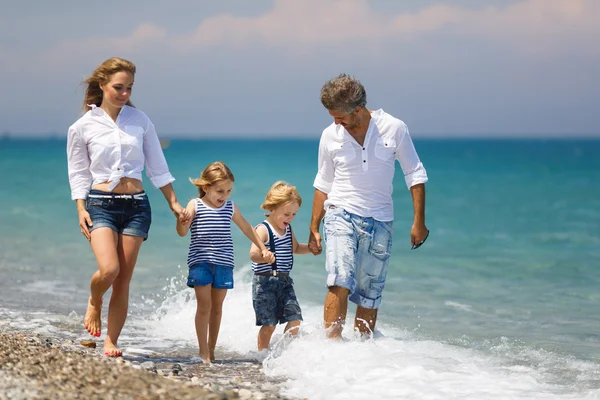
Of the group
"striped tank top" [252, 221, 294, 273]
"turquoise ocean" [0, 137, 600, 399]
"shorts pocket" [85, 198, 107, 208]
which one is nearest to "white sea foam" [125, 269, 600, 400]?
"turquoise ocean" [0, 137, 600, 399]

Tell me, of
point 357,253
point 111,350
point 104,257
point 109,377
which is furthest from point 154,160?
point 109,377

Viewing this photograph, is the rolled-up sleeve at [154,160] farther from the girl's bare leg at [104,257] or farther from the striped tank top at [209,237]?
the girl's bare leg at [104,257]

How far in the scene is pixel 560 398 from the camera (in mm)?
5762

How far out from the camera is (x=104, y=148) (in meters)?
5.94

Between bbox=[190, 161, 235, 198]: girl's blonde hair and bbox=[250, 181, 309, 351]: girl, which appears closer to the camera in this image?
bbox=[190, 161, 235, 198]: girl's blonde hair

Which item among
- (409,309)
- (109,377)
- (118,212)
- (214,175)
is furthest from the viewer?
(409,309)

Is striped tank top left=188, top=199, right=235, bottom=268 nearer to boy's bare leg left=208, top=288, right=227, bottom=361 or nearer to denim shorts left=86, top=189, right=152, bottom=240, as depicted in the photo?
boy's bare leg left=208, top=288, right=227, bottom=361

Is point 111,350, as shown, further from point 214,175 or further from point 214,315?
point 214,175

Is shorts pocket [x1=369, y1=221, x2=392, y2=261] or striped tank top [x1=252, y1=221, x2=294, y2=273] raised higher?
shorts pocket [x1=369, y1=221, x2=392, y2=261]

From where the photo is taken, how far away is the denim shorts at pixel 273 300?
6.66 metres

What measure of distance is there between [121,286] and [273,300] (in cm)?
122

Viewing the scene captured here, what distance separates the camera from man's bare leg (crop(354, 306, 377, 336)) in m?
6.70

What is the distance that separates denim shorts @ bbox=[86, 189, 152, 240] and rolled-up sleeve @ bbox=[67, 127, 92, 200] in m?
0.10

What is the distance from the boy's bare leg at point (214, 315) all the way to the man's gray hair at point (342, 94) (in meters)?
1.62
